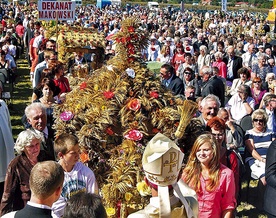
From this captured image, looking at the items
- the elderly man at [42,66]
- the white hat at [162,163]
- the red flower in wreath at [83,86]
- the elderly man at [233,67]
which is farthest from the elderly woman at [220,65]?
the white hat at [162,163]

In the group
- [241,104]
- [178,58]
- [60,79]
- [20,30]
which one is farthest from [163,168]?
[20,30]

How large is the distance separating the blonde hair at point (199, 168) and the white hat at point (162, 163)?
4.35 feet

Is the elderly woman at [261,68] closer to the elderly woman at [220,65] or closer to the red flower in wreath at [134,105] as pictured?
the elderly woman at [220,65]

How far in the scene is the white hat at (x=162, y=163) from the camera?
10.8 feet

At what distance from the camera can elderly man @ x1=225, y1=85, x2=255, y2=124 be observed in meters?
9.20

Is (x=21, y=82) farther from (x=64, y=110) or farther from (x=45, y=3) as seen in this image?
(x=64, y=110)

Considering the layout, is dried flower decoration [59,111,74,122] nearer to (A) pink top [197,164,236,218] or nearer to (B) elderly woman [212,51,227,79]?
(A) pink top [197,164,236,218]

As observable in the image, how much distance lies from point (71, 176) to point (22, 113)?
806 centimetres

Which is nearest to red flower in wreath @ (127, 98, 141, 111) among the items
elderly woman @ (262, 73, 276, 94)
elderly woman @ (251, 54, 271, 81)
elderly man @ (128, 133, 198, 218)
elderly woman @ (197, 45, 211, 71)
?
elderly man @ (128, 133, 198, 218)

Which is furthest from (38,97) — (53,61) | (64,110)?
(64,110)

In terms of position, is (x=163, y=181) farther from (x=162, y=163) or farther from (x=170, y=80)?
(x=170, y=80)

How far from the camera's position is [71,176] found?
468 cm

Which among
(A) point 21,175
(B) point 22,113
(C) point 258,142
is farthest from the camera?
(B) point 22,113

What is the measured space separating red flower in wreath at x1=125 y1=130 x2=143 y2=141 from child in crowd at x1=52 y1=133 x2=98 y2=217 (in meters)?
0.50
